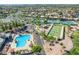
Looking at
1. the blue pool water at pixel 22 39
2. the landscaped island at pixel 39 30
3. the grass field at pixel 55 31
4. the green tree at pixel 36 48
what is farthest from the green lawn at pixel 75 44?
the blue pool water at pixel 22 39

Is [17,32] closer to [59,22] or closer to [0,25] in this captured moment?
[0,25]

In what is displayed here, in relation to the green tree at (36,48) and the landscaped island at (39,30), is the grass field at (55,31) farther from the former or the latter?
the green tree at (36,48)

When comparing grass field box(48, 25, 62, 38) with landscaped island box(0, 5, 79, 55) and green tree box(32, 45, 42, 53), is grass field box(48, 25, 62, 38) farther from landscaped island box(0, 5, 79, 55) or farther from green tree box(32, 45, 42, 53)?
green tree box(32, 45, 42, 53)

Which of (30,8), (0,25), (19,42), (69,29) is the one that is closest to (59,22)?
(69,29)

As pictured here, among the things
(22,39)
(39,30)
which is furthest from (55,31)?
(22,39)

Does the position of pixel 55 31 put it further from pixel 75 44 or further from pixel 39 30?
pixel 75 44
